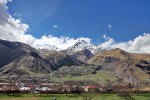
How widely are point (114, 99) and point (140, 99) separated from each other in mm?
17172

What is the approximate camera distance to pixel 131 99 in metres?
172

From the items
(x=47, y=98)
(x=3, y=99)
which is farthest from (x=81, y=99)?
(x=3, y=99)

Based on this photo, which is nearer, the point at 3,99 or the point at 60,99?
the point at 3,99

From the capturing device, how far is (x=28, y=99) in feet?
502

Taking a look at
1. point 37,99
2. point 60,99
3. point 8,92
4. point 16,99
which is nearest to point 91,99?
point 60,99

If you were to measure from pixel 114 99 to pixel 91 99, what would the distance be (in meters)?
15.2

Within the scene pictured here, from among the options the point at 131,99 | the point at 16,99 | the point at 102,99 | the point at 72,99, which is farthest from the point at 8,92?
the point at 131,99

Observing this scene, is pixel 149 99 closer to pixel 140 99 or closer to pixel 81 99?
pixel 140 99

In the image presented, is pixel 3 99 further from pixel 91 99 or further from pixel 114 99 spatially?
pixel 114 99

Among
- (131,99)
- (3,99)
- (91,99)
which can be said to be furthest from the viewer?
(131,99)

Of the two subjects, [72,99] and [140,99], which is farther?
[140,99]

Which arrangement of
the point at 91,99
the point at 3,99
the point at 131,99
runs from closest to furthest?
the point at 3,99, the point at 91,99, the point at 131,99

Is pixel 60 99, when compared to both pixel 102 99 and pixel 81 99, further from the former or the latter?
pixel 102 99

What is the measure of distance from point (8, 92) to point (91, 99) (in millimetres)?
54606
